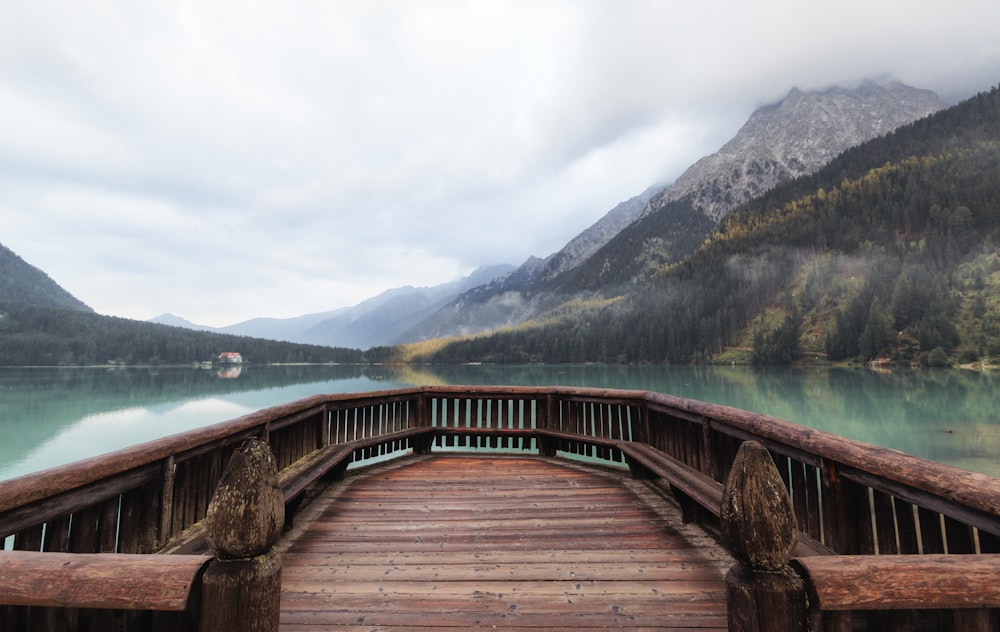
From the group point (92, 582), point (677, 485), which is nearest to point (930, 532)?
point (677, 485)

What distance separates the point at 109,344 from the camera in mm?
153625

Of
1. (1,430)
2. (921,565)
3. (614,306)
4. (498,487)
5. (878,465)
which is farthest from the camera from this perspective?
(614,306)

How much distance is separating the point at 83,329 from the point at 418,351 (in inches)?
4496

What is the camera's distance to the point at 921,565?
4.99 feet

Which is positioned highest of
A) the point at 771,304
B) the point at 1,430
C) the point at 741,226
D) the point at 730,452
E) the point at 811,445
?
the point at 741,226

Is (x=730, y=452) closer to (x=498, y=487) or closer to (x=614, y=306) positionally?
(x=498, y=487)

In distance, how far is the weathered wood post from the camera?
61.2 inches

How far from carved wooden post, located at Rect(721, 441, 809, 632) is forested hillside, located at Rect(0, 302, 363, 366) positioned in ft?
586

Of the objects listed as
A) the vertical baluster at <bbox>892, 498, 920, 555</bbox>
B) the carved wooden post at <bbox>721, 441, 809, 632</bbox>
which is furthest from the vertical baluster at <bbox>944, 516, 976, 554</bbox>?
the carved wooden post at <bbox>721, 441, 809, 632</bbox>

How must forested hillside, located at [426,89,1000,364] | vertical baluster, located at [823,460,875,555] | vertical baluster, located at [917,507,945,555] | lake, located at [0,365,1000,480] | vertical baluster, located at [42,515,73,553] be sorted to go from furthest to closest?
forested hillside, located at [426,89,1000,364], lake, located at [0,365,1000,480], vertical baluster, located at [823,460,875,555], vertical baluster, located at [42,515,73,553], vertical baluster, located at [917,507,945,555]

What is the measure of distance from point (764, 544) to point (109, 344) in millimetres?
200667

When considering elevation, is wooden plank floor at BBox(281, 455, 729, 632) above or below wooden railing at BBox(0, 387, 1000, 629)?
below

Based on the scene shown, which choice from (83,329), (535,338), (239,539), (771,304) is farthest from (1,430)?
(83,329)

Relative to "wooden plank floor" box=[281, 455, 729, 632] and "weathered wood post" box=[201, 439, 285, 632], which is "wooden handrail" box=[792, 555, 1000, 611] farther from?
"weathered wood post" box=[201, 439, 285, 632]
